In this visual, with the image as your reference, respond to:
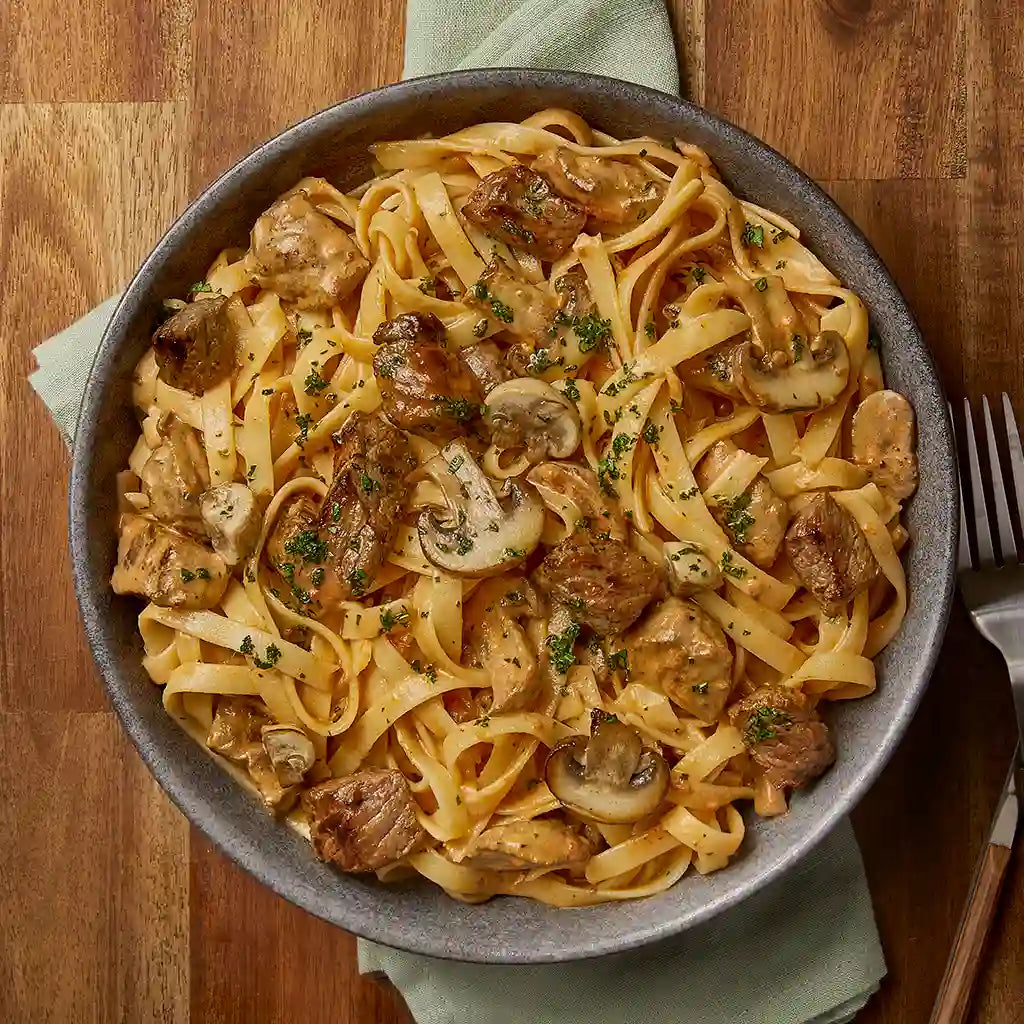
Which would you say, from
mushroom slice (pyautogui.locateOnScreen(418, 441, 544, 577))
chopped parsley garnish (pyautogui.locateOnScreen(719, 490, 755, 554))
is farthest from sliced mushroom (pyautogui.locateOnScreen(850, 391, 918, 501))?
mushroom slice (pyautogui.locateOnScreen(418, 441, 544, 577))

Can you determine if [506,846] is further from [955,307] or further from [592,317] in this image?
[955,307]

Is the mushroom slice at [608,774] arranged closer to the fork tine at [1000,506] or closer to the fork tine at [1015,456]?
the fork tine at [1000,506]

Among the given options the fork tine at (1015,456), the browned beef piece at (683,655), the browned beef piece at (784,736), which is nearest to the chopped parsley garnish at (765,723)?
the browned beef piece at (784,736)

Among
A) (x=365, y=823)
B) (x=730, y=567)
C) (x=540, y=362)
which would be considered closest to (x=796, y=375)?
(x=730, y=567)

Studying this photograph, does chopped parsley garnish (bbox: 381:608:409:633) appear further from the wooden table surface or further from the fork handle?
the fork handle

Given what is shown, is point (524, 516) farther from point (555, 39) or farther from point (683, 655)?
point (555, 39)
